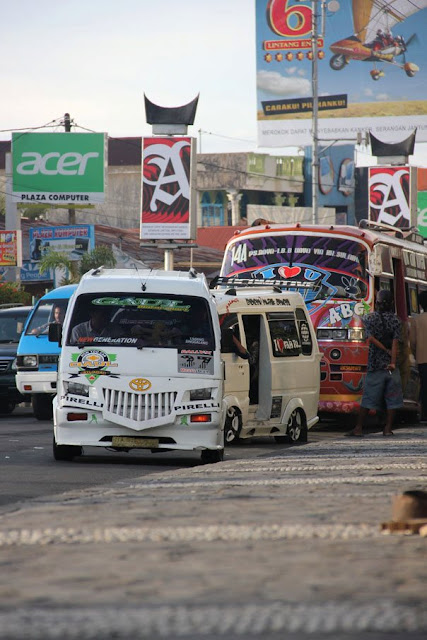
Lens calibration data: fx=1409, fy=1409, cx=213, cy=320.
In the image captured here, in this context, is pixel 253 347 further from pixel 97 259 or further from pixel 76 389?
pixel 97 259

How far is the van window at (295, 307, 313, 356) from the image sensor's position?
1838cm

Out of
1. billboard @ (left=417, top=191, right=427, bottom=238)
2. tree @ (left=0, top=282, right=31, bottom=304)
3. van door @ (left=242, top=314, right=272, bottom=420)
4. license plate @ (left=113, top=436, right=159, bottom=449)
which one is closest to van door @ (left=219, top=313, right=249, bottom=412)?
van door @ (left=242, top=314, right=272, bottom=420)

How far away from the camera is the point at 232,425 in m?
17.0

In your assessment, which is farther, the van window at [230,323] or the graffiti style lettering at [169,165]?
the graffiti style lettering at [169,165]

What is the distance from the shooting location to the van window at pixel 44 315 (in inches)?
961

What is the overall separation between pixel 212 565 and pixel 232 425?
11.0 m

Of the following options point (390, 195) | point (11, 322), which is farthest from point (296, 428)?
point (390, 195)

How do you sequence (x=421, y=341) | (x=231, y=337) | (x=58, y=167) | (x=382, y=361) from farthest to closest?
(x=58, y=167), (x=421, y=341), (x=382, y=361), (x=231, y=337)

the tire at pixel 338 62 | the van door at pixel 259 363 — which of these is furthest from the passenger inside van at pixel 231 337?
the tire at pixel 338 62

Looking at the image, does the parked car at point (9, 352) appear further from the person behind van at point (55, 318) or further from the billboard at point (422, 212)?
the billboard at point (422, 212)

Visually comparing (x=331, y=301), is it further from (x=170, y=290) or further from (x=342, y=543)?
(x=342, y=543)

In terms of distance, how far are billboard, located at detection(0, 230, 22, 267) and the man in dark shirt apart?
140 ft

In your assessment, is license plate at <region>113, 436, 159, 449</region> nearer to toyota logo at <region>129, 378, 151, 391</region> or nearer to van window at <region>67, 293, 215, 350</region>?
toyota logo at <region>129, 378, 151, 391</region>

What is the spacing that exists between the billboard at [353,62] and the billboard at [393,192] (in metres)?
14.9
